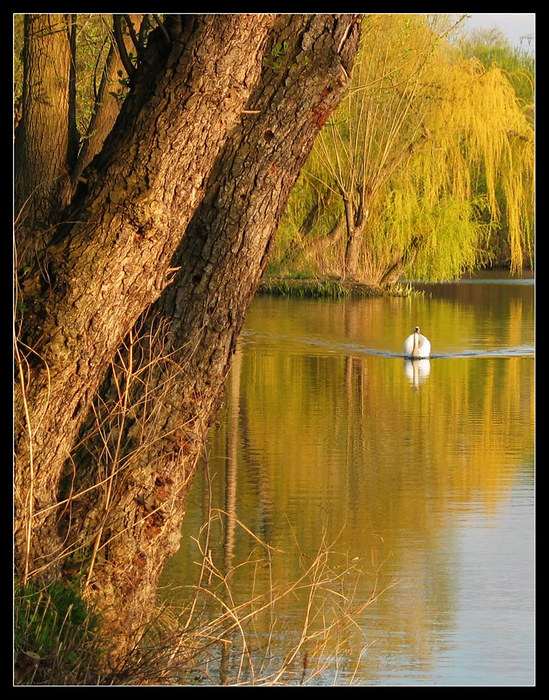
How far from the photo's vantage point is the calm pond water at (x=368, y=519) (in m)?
4.98

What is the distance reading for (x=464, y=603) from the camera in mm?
5688

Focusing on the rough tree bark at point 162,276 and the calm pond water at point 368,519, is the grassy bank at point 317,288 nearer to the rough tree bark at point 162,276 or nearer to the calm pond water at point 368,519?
the calm pond water at point 368,519

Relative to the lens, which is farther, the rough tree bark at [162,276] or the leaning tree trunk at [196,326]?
the leaning tree trunk at [196,326]

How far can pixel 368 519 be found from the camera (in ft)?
23.6

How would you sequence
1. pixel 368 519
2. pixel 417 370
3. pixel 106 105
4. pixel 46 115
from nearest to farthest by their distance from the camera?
pixel 46 115, pixel 106 105, pixel 368 519, pixel 417 370

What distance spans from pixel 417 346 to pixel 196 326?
10.3 meters

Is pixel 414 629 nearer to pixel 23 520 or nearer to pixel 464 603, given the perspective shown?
pixel 464 603

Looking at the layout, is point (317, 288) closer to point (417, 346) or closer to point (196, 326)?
point (417, 346)

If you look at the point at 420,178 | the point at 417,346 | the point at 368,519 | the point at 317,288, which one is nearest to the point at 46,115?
the point at 368,519

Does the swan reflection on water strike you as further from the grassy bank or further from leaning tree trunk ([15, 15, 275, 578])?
the grassy bank

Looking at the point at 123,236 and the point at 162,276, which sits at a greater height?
the point at 123,236

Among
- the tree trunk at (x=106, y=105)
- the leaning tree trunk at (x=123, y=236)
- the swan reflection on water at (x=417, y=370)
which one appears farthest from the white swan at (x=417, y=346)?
the leaning tree trunk at (x=123, y=236)

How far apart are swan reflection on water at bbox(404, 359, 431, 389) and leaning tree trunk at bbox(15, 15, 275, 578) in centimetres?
871

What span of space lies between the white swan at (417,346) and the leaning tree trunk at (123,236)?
10.6 metres
